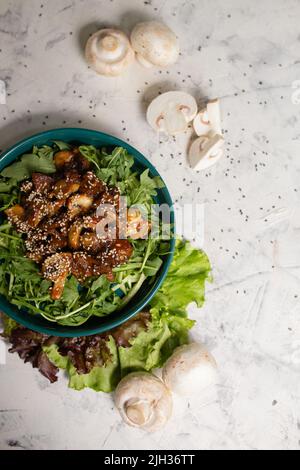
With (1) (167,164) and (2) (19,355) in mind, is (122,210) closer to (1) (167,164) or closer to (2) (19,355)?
(1) (167,164)

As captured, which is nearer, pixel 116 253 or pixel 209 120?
pixel 116 253

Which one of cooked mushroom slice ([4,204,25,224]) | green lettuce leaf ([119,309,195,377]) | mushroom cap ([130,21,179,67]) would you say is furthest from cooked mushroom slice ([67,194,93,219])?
mushroom cap ([130,21,179,67])

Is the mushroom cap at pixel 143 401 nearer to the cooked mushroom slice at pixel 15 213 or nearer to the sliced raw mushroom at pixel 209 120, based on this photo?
the cooked mushroom slice at pixel 15 213

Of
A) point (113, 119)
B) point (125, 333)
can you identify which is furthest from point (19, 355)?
point (113, 119)

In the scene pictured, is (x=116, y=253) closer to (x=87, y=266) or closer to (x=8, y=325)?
(x=87, y=266)

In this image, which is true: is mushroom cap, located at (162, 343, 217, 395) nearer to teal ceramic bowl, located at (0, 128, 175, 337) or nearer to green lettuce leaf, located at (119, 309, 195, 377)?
green lettuce leaf, located at (119, 309, 195, 377)

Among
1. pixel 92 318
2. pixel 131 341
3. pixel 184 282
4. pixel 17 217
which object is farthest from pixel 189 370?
pixel 17 217
